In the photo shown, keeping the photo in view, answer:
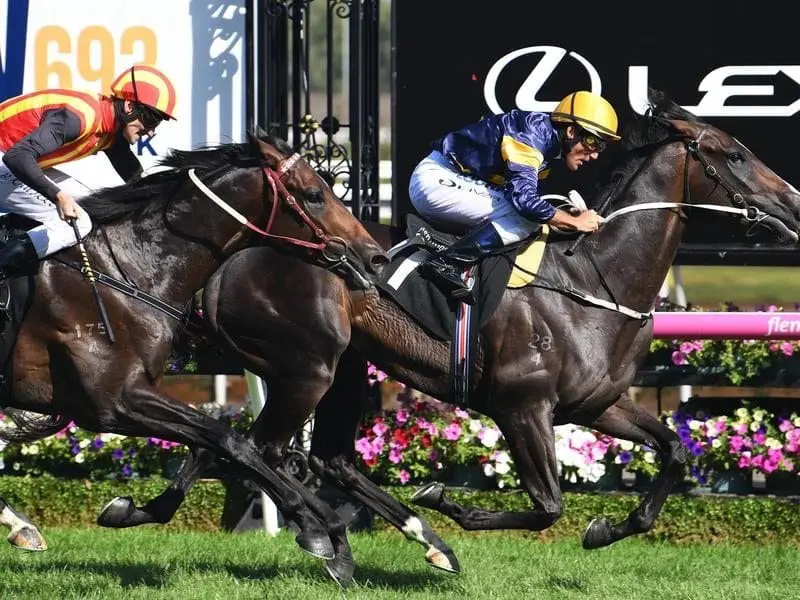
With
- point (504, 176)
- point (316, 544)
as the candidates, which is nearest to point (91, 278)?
point (316, 544)

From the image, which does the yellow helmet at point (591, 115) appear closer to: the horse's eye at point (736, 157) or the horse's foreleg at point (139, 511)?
the horse's eye at point (736, 157)

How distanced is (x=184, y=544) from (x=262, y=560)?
0.61 m

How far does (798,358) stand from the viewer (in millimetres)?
7344

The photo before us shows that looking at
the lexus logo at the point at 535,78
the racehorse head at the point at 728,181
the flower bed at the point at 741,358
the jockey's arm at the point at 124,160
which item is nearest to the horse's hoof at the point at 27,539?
the jockey's arm at the point at 124,160

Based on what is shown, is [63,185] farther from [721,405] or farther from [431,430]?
[721,405]

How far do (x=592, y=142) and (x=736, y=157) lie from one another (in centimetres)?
63

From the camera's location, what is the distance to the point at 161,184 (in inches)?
215

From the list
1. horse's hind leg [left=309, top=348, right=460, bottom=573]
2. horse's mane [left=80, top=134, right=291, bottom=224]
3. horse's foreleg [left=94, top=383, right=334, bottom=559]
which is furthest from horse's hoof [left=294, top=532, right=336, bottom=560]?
horse's mane [left=80, top=134, right=291, bottom=224]

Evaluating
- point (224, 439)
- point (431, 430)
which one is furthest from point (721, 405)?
point (224, 439)

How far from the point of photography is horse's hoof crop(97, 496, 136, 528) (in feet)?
18.5

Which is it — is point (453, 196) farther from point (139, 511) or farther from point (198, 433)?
point (139, 511)

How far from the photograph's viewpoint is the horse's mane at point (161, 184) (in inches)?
212

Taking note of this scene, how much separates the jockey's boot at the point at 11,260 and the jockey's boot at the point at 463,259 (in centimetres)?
157

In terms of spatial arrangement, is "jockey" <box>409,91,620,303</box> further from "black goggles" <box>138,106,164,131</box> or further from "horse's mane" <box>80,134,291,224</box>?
"black goggles" <box>138,106,164,131</box>
